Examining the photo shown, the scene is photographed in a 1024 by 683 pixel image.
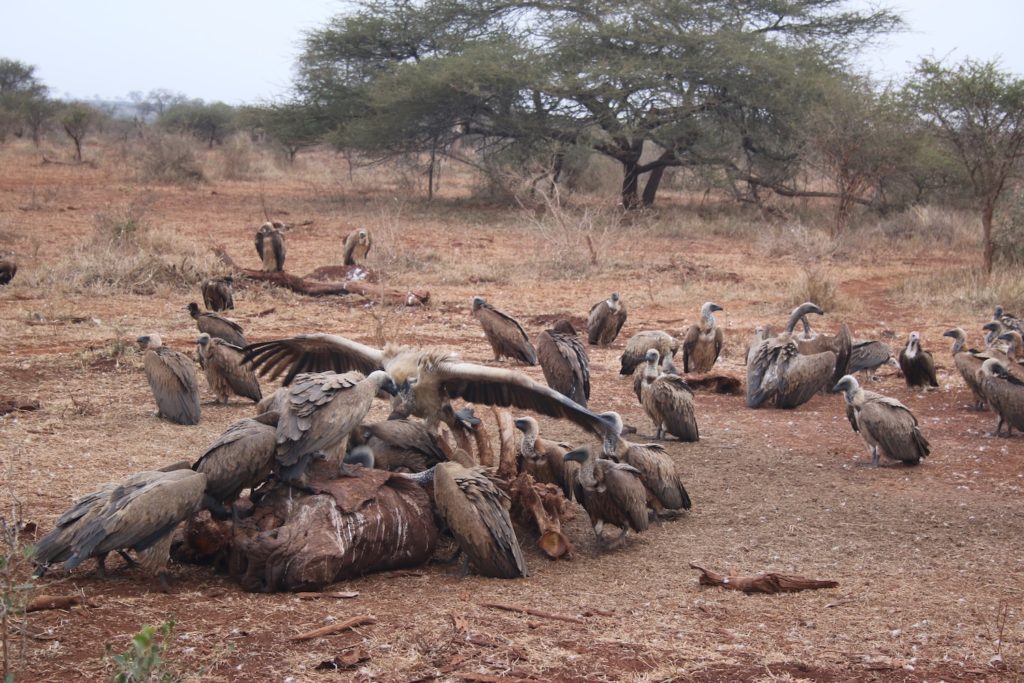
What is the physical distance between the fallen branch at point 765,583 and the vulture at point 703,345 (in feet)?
16.4

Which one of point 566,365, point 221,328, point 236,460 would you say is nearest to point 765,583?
point 236,460

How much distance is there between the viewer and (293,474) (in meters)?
4.69

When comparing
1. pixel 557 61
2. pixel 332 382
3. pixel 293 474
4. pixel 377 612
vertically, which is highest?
pixel 557 61

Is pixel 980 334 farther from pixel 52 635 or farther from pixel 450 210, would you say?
pixel 450 210

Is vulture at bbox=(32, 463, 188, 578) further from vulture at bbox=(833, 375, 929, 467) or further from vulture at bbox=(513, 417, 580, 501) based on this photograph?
vulture at bbox=(833, 375, 929, 467)

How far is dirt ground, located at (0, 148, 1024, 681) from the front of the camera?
3697mm

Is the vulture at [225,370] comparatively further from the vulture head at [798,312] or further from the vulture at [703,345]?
the vulture head at [798,312]

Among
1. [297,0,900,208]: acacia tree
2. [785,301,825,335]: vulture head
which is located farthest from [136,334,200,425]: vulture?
[297,0,900,208]: acacia tree

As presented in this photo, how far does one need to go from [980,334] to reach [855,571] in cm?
777

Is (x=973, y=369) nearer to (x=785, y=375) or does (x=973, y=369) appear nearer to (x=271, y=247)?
(x=785, y=375)

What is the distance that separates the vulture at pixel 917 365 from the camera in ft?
29.9

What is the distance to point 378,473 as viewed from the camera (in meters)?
5.05

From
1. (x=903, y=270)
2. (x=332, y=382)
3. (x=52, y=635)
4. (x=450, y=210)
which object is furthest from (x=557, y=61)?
(x=52, y=635)

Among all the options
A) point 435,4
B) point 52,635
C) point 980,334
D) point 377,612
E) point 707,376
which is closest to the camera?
point 52,635
